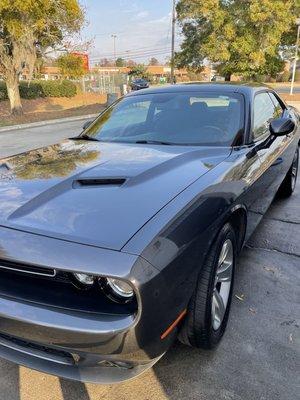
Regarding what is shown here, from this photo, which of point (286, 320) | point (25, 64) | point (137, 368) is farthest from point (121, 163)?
point (25, 64)

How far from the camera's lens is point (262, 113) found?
12.5 feet

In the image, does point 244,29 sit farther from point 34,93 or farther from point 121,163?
point 121,163

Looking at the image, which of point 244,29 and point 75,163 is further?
point 244,29

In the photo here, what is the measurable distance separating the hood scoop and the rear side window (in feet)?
4.77

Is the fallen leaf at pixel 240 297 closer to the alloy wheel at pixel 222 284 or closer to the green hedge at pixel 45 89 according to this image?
the alloy wheel at pixel 222 284

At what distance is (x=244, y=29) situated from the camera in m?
23.7

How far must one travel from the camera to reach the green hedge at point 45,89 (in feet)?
87.5

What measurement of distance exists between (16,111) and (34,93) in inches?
405

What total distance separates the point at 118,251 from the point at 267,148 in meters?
2.18

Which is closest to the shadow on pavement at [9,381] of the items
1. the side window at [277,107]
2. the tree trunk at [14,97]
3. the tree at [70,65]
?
the side window at [277,107]

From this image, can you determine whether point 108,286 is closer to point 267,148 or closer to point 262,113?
point 267,148

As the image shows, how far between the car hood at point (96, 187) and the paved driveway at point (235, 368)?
0.91 m

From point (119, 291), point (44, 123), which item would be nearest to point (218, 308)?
point (119, 291)

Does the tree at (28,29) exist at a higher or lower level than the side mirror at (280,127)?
higher
